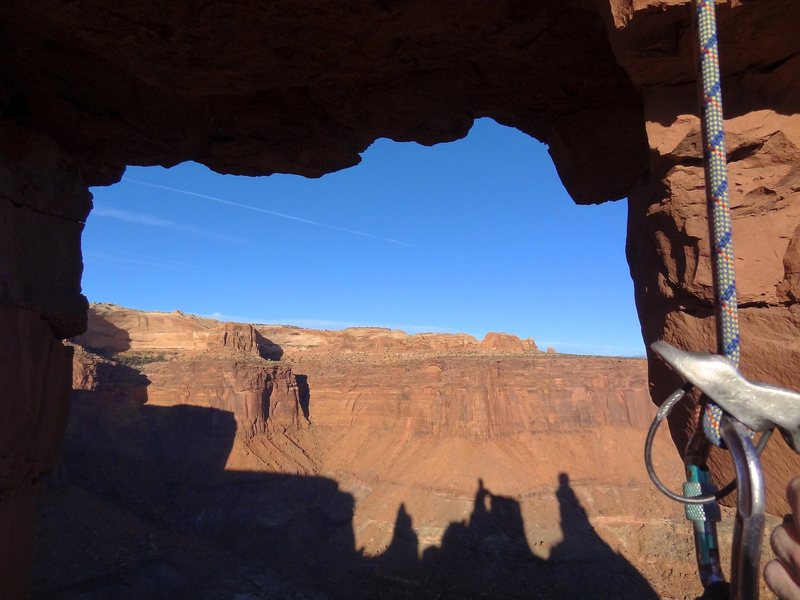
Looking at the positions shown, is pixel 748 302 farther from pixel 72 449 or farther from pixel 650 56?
pixel 72 449

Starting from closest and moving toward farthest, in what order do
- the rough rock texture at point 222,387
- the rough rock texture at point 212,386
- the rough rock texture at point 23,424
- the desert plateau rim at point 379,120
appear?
1. the desert plateau rim at point 379,120
2. the rough rock texture at point 23,424
3. the rough rock texture at point 212,386
4. the rough rock texture at point 222,387

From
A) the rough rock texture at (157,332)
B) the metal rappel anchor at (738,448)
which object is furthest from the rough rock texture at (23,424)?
the rough rock texture at (157,332)

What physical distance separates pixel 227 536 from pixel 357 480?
810 centimetres

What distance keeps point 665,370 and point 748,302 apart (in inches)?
27.5

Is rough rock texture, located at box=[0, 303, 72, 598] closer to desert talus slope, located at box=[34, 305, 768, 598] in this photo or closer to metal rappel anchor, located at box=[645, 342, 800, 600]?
metal rappel anchor, located at box=[645, 342, 800, 600]

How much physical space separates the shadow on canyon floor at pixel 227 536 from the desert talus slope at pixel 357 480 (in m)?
0.09

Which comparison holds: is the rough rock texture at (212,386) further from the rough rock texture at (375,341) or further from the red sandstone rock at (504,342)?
the red sandstone rock at (504,342)

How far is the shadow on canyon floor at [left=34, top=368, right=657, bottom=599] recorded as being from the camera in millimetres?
17281

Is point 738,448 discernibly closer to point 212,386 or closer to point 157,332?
point 212,386

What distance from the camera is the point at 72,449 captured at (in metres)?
25.5

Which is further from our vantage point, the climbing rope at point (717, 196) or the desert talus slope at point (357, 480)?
the desert talus slope at point (357, 480)

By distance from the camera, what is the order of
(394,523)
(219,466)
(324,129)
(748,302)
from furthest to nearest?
(219,466)
(394,523)
(324,129)
(748,302)

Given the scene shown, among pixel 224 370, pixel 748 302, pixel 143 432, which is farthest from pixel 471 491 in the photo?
pixel 748 302

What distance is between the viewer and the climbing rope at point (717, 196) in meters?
1.40
